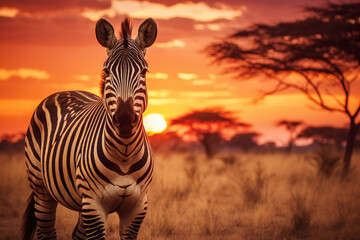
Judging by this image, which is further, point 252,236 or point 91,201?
point 252,236

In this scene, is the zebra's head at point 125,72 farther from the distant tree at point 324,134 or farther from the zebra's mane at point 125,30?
the distant tree at point 324,134

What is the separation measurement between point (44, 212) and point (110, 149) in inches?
62.4

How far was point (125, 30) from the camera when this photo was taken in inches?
127

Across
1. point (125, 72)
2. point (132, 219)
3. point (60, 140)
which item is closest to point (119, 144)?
point (125, 72)

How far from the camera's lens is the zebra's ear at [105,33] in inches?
124

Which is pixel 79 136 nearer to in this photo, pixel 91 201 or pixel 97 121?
pixel 97 121

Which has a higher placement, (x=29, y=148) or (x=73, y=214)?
(x=29, y=148)

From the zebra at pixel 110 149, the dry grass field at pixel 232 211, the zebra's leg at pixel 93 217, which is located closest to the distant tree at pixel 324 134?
the dry grass field at pixel 232 211

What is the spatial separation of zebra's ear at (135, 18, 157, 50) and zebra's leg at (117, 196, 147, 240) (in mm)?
1263

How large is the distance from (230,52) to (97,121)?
11479 mm

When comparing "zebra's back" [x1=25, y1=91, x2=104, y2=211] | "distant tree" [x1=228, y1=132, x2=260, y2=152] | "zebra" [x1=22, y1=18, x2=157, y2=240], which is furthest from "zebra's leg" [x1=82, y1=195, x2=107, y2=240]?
"distant tree" [x1=228, y1=132, x2=260, y2=152]

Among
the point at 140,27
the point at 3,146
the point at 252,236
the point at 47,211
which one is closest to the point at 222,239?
the point at 252,236

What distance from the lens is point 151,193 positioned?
26.6 feet

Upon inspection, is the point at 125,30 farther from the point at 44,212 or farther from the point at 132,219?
the point at 44,212
